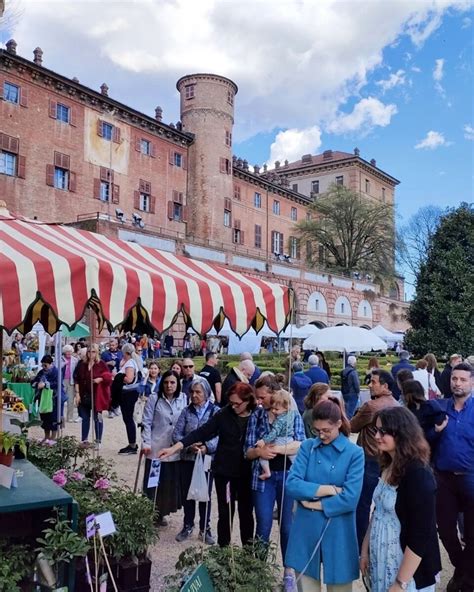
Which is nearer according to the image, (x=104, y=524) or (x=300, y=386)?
(x=104, y=524)

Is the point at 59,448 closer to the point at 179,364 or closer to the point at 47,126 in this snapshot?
the point at 179,364

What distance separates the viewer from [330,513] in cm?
300

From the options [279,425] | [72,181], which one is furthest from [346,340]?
[72,181]

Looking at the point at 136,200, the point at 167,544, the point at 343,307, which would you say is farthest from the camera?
the point at 343,307

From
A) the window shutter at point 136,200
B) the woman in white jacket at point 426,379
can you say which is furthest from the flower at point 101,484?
the window shutter at point 136,200

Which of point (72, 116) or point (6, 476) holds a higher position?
point (72, 116)

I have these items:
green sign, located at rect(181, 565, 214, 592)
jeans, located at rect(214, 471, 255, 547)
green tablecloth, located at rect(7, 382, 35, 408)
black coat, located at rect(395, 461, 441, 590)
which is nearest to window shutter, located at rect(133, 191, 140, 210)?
green tablecloth, located at rect(7, 382, 35, 408)

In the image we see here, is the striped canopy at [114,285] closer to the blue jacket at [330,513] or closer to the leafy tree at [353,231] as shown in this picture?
the blue jacket at [330,513]

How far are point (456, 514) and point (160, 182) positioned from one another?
114ft

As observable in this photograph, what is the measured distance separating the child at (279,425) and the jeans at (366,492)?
33.1 inches

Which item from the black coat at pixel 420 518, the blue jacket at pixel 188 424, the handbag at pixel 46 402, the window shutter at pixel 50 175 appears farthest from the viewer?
the window shutter at pixel 50 175

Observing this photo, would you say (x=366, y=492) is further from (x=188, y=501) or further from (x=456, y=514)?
(x=188, y=501)

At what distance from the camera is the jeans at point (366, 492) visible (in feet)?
14.9

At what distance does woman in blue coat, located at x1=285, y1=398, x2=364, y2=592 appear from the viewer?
9.95ft
